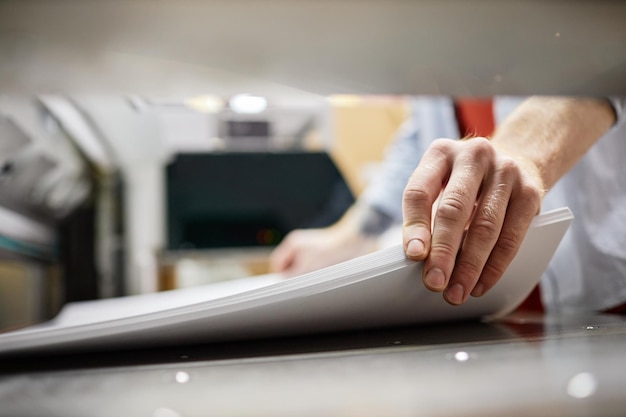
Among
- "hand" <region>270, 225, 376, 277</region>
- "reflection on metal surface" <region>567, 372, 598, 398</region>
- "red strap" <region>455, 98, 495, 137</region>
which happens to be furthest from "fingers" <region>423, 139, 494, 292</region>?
"hand" <region>270, 225, 376, 277</region>

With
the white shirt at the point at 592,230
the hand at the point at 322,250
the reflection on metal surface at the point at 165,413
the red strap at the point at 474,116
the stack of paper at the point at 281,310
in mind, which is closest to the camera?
the reflection on metal surface at the point at 165,413

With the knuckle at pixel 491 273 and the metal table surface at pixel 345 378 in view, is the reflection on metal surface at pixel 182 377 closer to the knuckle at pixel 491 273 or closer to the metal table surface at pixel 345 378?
the metal table surface at pixel 345 378

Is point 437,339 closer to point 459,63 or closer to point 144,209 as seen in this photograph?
point 459,63

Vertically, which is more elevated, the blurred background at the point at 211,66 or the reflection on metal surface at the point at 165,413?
the blurred background at the point at 211,66

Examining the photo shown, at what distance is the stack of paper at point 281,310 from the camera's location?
293 millimetres

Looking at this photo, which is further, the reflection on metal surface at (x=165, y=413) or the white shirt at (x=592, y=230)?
the white shirt at (x=592, y=230)

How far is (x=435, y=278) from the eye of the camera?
306 mm

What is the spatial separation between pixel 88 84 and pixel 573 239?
1.47ft

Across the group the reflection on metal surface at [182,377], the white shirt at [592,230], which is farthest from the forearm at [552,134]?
the reflection on metal surface at [182,377]

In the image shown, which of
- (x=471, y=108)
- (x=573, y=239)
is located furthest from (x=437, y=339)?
(x=471, y=108)

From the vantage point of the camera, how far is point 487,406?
18cm

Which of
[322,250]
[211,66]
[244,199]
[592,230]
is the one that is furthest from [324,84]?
[244,199]

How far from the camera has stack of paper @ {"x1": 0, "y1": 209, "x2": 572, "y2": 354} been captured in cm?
29

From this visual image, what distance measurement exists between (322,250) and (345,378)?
823 millimetres
